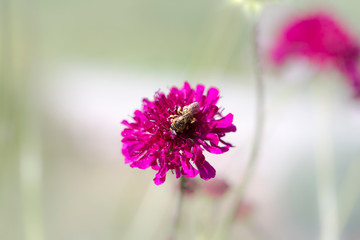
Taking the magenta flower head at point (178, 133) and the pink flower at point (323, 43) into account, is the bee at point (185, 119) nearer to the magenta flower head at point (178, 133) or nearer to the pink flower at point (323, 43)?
the magenta flower head at point (178, 133)

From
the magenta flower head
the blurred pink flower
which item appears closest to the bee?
the magenta flower head

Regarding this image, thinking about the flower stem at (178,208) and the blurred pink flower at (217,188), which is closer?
the flower stem at (178,208)

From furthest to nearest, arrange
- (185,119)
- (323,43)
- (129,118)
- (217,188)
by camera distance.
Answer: (129,118), (323,43), (217,188), (185,119)

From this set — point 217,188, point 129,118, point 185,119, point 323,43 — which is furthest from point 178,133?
point 129,118

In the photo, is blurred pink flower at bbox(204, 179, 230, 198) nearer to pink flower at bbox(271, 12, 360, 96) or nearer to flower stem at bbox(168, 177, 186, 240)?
flower stem at bbox(168, 177, 186, 240)

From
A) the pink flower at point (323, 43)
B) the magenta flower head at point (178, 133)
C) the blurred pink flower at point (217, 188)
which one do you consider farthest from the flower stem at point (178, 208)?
the pink flower at point (323, 43)

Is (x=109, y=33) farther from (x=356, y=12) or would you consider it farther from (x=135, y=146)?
(x=135, y=146)

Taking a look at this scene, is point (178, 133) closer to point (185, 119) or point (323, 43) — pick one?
point (185, 119)
